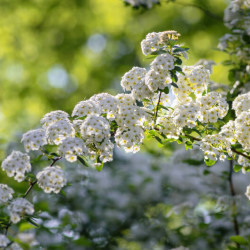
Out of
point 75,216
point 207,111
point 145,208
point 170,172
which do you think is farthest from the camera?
point 170,172

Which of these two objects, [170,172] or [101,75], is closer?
[170,172]

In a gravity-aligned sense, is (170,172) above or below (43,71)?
below

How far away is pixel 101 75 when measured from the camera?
1210 cm

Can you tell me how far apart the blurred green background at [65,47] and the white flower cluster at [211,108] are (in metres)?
9.11

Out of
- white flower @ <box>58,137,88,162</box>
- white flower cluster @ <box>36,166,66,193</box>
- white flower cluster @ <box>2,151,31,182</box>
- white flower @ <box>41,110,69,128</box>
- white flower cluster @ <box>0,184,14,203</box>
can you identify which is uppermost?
white flower @ <box>41,110,69,128</box>

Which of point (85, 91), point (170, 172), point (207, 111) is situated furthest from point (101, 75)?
point (207, 111)

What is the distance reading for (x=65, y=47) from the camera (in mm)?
12312


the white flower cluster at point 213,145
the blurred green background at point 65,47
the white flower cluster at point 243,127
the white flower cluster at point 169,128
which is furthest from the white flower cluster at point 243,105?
the blurred green background at point 65,47

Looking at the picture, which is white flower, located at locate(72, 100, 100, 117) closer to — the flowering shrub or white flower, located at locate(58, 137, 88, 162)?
the flowering shrub

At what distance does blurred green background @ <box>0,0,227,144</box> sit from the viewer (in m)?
12.1

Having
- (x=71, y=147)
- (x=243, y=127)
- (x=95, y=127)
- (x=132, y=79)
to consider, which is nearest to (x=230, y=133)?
(x=243, y=127)

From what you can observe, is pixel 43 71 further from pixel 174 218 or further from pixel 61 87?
pixel 174 218

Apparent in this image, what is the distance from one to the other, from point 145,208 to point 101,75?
7804 millimetres

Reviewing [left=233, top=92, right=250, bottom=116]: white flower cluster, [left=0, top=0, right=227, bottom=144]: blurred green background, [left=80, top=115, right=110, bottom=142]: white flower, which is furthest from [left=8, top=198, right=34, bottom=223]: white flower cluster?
[left=0, top=0, right=227, bottom=144]: blurred green background
